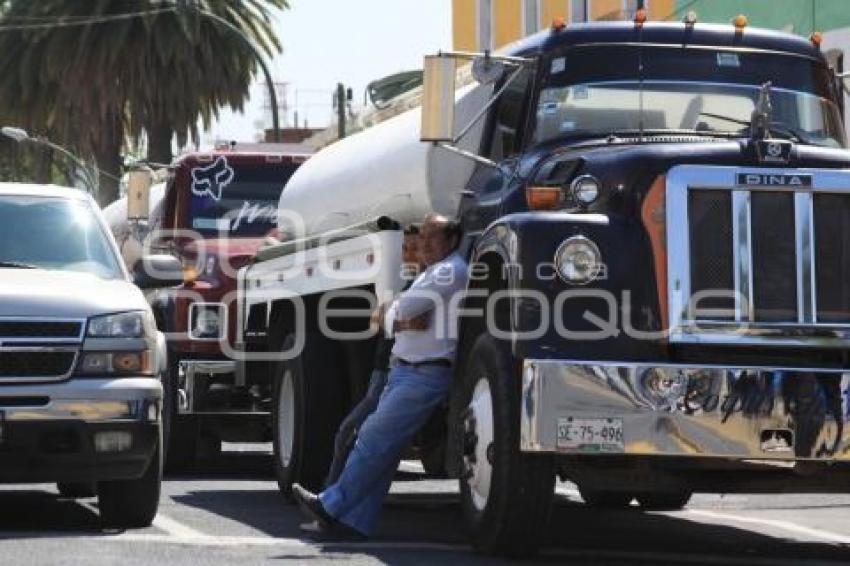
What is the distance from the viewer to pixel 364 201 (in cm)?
1216

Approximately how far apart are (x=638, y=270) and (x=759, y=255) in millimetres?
552

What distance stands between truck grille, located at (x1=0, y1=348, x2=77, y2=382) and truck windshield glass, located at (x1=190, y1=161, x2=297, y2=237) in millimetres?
6750

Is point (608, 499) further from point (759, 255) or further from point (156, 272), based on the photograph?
point (759, 255)

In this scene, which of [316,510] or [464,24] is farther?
[464,24]

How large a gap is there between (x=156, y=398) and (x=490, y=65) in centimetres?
236

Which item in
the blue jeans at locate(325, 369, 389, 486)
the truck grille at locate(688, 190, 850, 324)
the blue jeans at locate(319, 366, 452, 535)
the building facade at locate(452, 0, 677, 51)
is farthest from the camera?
the building facade at locate(452, 0, 677, 51)

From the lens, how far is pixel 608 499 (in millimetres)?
13102

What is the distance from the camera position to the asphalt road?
944 centimetres

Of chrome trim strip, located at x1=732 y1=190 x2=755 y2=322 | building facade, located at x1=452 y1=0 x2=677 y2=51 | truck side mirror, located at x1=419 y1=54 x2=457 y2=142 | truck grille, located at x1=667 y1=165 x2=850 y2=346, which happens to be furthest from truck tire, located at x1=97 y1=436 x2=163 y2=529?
building facade, located at x1=452 y1=0 x2=677 y2=51

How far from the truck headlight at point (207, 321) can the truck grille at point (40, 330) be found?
5269 millimetres

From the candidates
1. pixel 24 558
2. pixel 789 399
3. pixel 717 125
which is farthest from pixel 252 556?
pixel 717 125

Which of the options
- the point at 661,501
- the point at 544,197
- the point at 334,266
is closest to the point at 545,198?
the point at 544,197

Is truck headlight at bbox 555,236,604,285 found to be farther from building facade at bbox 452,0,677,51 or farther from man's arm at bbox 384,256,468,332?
building facade at bbox 452,0,677,51

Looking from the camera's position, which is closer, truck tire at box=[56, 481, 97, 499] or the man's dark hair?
the man's dark hair
